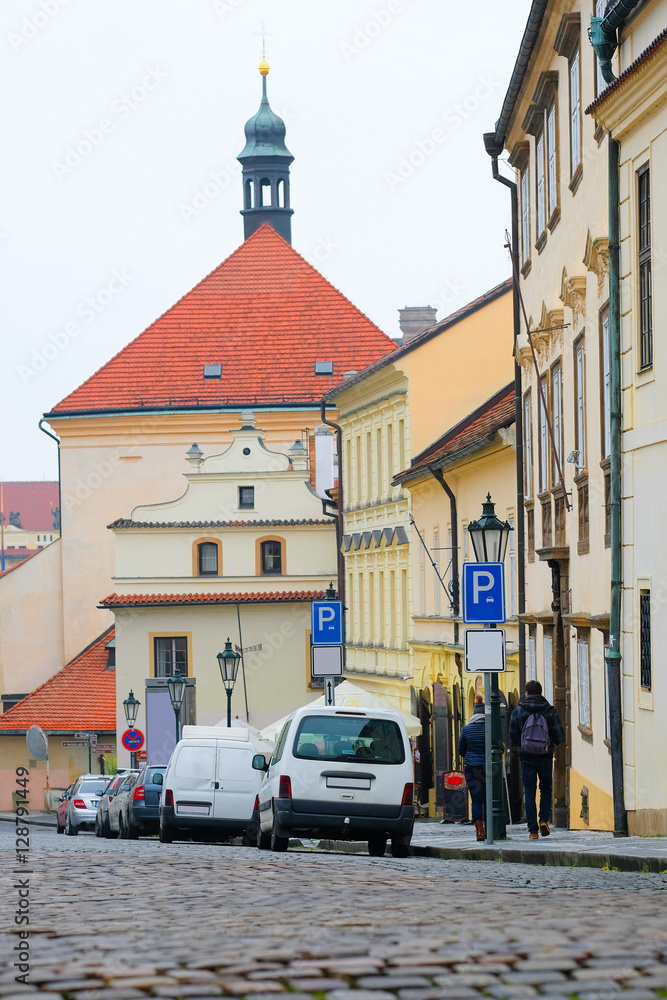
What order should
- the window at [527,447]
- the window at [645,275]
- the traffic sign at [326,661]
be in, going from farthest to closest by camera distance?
the window at [527,447]
the traffic sign at [326,661]
the window at [645,275]

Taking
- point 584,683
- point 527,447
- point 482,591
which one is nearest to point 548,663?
point 584,683

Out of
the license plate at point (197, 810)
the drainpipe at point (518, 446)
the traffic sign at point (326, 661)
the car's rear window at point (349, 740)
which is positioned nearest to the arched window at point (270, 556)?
the drainpipe at point (518, 446)

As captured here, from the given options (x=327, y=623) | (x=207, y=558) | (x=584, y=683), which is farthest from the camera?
(x=207, y=558)

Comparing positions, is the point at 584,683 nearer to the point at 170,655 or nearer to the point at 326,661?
the point at 326,661

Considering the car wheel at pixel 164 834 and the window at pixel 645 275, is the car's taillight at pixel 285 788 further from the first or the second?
the car wheel at pixel 164 834

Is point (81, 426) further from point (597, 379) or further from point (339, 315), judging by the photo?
point (597, 379)

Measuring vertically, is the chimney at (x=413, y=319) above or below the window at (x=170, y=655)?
above

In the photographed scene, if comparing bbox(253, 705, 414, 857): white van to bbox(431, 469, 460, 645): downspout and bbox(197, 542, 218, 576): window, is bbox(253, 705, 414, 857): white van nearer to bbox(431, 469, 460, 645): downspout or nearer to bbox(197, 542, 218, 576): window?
bbox(431, 469, 460, 645): downspout

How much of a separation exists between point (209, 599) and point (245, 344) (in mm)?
14718

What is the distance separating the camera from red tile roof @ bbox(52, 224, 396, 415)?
198 ft

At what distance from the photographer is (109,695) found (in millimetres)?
55594

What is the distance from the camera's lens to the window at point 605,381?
58.9 ft

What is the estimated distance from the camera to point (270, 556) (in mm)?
51375

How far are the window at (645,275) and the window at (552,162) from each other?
6.02 m
